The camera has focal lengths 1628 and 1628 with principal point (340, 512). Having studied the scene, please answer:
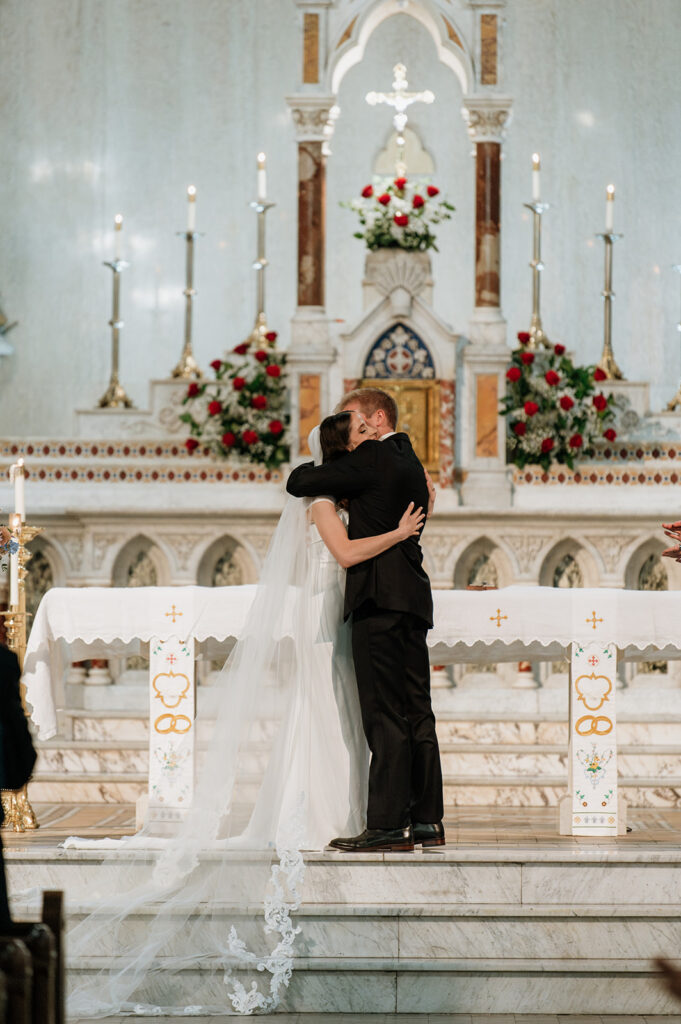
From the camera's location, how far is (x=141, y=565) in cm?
925

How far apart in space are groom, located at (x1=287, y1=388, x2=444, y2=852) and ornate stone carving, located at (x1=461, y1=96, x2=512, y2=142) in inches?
163

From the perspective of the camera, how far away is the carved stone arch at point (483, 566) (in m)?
8.97

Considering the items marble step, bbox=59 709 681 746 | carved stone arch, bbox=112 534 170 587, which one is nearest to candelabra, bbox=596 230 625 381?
marble step, bbox=59 709 681 746

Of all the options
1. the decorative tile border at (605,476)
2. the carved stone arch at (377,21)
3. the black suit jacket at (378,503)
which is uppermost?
the carved stone arch at (377,21)

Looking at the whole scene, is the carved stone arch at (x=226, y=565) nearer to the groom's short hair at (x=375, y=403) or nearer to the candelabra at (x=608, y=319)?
the candelabra at (x=608, y=319)

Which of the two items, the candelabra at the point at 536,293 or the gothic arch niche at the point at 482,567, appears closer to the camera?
the gothic arch niche at the point at 482,567

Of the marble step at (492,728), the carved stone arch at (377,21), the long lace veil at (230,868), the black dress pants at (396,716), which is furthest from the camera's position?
the carved stone arch at (377,21)

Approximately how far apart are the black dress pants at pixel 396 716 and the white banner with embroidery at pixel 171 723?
3.07ft

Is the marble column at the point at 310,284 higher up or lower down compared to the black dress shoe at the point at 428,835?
higher up

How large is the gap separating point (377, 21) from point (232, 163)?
2.27 m

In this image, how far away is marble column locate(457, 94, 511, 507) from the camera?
29.5 feet

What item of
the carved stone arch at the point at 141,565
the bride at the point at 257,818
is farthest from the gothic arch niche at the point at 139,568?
the bride at the point at 257,818

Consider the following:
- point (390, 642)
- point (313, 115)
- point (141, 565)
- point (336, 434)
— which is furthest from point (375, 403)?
point (313, 115)

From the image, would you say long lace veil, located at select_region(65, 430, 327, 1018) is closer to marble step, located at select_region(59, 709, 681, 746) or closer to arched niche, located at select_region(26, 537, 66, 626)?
marble step, located at select_region(59, 709, 681, 746)
